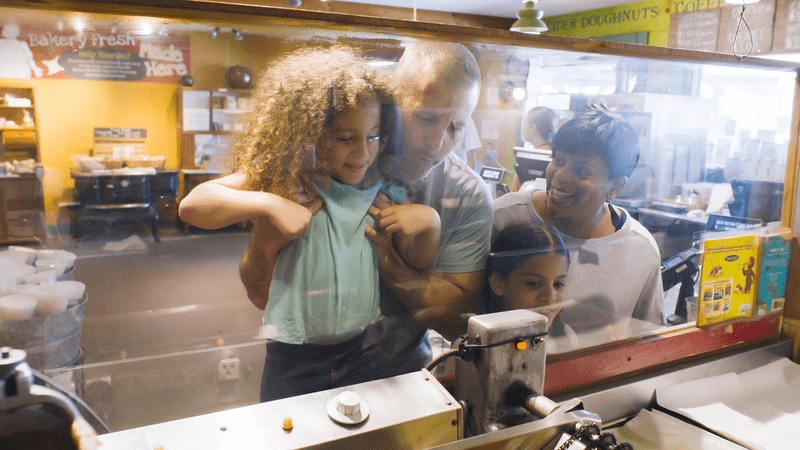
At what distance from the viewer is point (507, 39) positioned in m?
1.21

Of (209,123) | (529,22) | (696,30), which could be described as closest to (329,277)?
Answer: (209,123)

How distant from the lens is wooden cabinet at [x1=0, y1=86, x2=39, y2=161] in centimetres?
83

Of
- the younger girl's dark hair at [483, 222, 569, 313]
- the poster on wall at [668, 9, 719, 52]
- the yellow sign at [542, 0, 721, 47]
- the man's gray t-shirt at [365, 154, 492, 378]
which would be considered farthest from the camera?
the yellow sign at [542, 0, 721, 47]

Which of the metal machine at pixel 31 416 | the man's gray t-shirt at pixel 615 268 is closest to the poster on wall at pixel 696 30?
Result: the man's gray t-shirt at pixel 615 268

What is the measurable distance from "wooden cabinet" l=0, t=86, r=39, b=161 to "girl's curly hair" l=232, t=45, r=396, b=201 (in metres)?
0.32

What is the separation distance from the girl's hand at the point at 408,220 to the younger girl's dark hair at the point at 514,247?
8.3 inches

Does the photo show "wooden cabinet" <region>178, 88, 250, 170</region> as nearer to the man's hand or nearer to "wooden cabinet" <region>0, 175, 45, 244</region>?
"wooden cabinet" <region>0, 175, 45, 244</region>

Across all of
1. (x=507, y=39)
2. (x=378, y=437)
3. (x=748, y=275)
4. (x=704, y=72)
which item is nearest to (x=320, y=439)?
(x=378, y=437)

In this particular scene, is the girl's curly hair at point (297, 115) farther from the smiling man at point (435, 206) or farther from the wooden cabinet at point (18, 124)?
the wooden cabinet at point (18, 124)

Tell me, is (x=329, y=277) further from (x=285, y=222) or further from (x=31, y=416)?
(x=31, y=416)

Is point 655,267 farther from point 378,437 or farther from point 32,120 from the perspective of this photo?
point 32,120

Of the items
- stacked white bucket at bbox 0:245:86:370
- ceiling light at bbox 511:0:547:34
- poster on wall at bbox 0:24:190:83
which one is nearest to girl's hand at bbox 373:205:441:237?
poster on wall at bbox 0:24:190:83

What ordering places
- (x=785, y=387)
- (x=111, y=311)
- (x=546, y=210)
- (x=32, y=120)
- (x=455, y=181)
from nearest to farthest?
(x=32, y=120) → (x=111, y=311) → (x=455, y=181) → (x=546, y=210) → (x=785, y=387)

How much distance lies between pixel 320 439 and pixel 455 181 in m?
0.62
